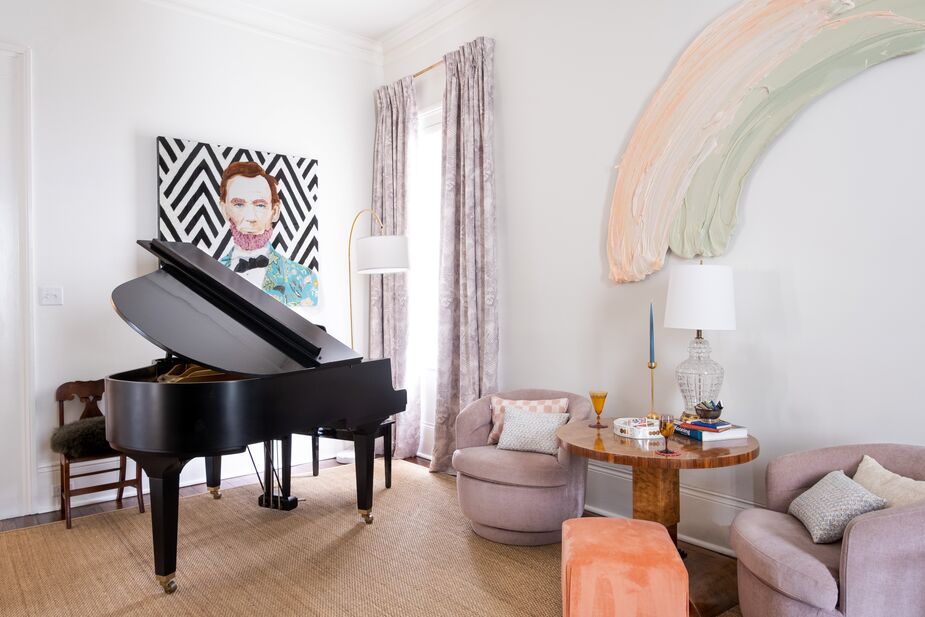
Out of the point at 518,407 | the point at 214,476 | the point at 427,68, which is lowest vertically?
the point at 214,476

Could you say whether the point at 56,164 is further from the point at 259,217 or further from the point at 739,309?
the point at 739,309

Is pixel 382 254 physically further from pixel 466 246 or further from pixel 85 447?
pixel 85 447

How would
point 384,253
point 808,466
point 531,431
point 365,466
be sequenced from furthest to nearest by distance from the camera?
1. point 384,253
2. point 365,466
3. point 531,431
4. point 808,466

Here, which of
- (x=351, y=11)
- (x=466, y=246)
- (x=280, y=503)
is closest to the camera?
(x=280, y=503)

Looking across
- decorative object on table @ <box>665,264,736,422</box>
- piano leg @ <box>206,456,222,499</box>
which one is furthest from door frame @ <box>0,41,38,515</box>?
decorative object on table @ <box>665,264,736,422</box>

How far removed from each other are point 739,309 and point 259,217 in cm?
347

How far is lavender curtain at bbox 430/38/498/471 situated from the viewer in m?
4.42

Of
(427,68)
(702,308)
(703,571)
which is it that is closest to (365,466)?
(703,571)

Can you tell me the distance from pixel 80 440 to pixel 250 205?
6.67 ft

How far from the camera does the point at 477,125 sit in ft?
14.8

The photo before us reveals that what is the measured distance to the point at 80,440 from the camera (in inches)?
144

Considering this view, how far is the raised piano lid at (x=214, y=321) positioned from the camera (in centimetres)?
283

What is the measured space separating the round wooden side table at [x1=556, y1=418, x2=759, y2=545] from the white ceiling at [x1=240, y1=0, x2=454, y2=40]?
11.9 feet

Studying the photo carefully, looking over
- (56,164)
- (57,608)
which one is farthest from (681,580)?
(56,164)
